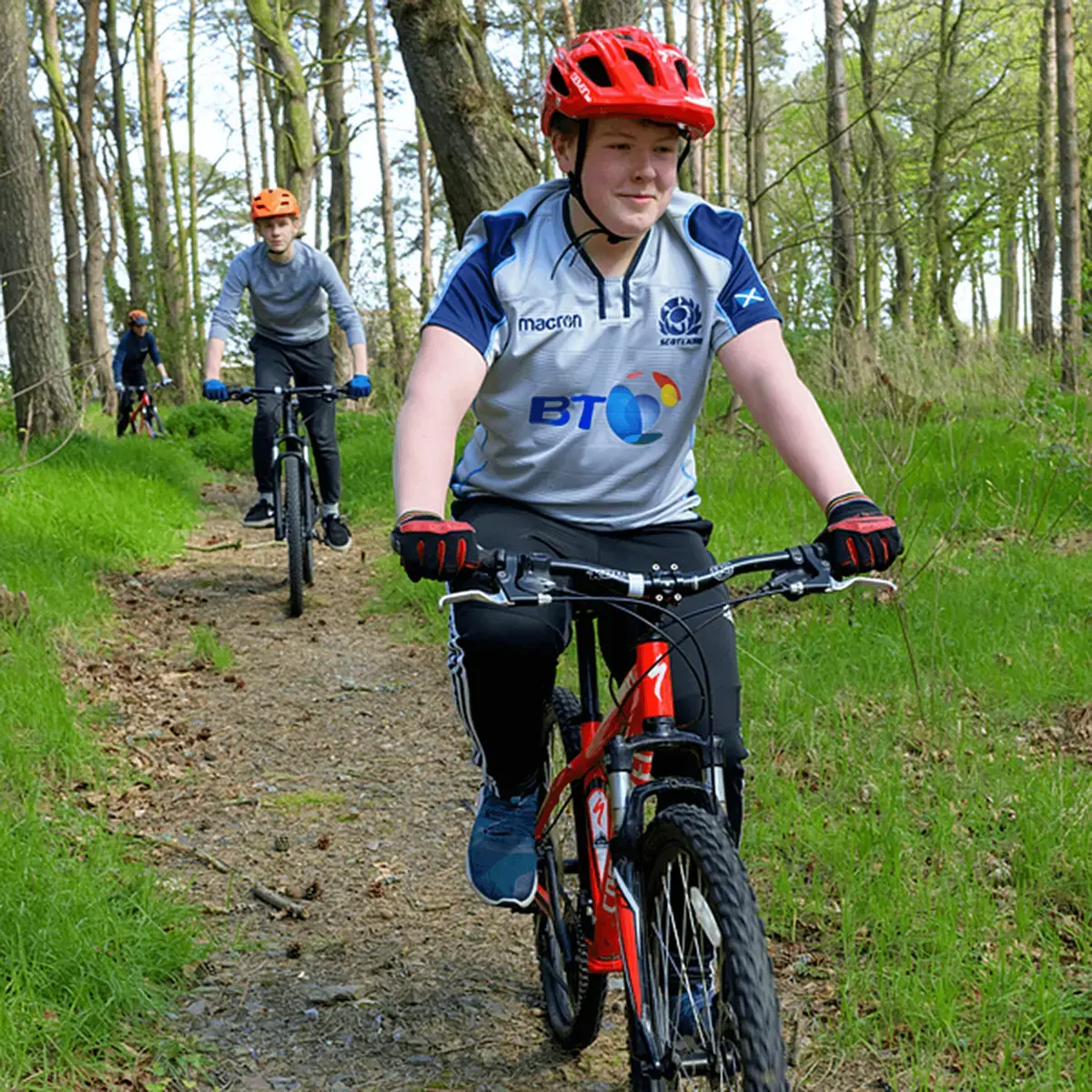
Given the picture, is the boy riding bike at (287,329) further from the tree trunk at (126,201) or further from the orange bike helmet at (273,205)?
the tree trunk at (126,201)

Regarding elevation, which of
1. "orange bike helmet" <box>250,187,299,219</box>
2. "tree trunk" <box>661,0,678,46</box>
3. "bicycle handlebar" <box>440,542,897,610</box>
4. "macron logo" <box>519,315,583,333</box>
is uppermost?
"tree trunk" <box>661,0,678,46</box>

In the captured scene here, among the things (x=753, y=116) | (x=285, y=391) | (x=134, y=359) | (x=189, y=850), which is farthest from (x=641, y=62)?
(x=134, y=359)

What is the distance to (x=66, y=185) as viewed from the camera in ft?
78.2

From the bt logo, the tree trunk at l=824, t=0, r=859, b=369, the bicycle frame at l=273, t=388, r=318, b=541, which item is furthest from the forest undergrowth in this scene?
the tree trunk at l=824, t=0, r=859, b=369

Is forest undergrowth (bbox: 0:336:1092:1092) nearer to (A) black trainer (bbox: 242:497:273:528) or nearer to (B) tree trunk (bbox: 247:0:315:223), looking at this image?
(A) black trainer (bbox: 242:497:273:528)

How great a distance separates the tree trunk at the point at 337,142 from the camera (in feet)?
61.9

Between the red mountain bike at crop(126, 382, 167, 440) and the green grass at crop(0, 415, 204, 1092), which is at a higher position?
the red mountain bike at crop(126, 382, 167, 440)

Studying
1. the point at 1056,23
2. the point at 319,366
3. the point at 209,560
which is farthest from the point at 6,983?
the point at 1056,23

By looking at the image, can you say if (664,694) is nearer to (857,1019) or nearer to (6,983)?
(857,1019)

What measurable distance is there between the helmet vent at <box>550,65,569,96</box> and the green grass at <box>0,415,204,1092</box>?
2.31 metres

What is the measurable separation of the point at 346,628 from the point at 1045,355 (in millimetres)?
5474

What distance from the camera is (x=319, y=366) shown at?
27.4ft

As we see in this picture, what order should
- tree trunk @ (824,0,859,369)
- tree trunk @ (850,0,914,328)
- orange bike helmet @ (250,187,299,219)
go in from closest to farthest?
orange bike helmet @ (250,187,299,219), tree trunk @ (824,0,859,369), tree trunk @ (850,0,914,328)

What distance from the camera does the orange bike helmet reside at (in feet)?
25.5
